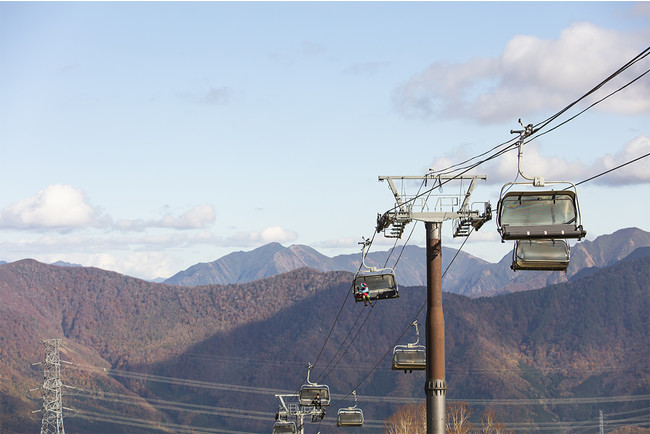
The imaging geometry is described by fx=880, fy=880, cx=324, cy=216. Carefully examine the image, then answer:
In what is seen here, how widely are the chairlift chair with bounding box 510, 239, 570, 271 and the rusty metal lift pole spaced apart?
3.80 m

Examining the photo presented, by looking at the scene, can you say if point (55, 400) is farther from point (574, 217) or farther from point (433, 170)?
point (574, 217)

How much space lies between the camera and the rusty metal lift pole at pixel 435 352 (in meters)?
24.4

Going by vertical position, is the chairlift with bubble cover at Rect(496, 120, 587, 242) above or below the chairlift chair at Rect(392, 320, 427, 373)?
above

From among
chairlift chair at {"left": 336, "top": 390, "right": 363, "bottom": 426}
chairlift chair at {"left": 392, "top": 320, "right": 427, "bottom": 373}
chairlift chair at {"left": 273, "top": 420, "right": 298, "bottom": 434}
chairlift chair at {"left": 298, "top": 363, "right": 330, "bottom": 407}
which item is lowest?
chairlift chair at {"left": 273, "top": 420, "right": 298, "bottom": 434}

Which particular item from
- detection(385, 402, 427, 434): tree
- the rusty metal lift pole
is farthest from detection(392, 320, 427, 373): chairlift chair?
detection(385, 402, 427, 434): tree

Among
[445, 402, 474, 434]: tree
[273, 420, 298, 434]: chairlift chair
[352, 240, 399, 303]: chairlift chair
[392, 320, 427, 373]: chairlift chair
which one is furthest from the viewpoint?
[445, 402, 474, 434]: tree

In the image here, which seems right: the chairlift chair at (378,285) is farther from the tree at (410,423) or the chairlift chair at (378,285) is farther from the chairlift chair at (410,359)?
the tree at (410,423)

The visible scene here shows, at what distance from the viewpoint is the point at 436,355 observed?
24.6 m

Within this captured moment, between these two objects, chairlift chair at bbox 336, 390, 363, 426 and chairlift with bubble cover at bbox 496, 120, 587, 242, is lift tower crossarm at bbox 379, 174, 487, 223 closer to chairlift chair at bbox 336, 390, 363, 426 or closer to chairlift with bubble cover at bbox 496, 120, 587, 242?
chairlift with bubble cover at bbox 496, 120, 587, 242

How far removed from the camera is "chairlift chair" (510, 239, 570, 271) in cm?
2092

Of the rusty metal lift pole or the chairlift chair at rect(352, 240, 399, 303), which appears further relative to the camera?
the chairlift chair at rect(352, 240, 399, 303)

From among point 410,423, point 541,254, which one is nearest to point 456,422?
point 410,423

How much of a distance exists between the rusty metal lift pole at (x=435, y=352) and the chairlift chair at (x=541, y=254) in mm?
3796

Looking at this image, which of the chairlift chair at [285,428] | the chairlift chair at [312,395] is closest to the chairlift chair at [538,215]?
the chairlift chair at [312,395]
